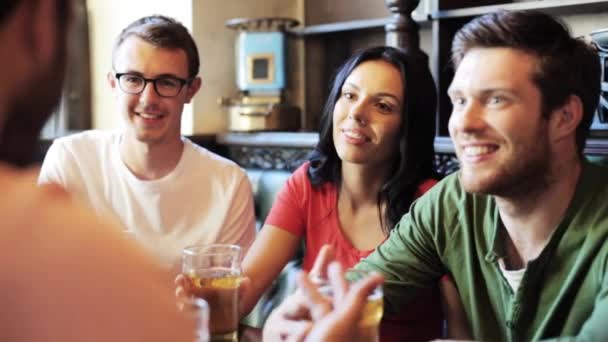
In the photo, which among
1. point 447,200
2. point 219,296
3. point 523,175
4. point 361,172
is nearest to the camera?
point 219,296

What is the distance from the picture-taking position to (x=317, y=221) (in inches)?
74.7

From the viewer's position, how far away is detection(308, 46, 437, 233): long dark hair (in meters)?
1.87

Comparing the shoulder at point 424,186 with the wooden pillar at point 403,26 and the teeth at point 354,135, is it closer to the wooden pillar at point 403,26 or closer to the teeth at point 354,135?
the teeth at point 354,135

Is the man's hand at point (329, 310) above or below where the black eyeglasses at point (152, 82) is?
below

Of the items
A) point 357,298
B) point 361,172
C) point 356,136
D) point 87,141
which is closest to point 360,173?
point 361,172

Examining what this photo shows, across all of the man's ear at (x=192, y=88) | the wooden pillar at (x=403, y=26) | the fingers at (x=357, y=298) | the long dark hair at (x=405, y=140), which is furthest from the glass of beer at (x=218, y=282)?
the wooden pillar at (x=403, y=26)

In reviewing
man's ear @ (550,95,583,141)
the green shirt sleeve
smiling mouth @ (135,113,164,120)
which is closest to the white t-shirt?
smiling mouth @ (135,113,164,120)

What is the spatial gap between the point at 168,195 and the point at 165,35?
50 centimetres

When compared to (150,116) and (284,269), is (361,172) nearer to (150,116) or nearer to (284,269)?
(284,269)

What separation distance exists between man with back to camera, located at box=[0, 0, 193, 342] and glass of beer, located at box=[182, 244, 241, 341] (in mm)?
663

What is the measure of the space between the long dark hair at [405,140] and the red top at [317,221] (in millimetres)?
34

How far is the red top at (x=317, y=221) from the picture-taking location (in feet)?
5.73

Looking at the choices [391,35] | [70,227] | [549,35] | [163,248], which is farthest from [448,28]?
[70,227]

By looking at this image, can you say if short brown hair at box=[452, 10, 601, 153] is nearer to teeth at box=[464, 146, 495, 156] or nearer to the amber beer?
teeth at box=[464, 146, 495, 156]
